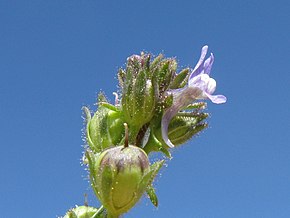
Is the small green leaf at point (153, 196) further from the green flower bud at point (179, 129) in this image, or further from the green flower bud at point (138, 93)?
the green flower bud at point (138, 93)

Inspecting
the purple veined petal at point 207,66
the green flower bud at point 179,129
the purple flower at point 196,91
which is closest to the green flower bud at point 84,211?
the green flower bud at point 179,129

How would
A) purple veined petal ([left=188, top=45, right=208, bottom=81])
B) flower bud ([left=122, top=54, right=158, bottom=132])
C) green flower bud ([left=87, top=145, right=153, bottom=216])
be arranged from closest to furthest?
green flower bud ([left=87, top=145, right=153, bottom=216]) < flower bud ([left=122, top=54, right=158, bottom=132]) < purple veined petal ([left=188, top=45, right=208, bottom=81])

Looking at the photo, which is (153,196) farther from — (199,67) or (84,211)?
(199,67)

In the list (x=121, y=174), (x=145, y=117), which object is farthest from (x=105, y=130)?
(x=121, y=174)

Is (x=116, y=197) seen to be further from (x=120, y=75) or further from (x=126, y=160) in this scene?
(x=120, y=75)

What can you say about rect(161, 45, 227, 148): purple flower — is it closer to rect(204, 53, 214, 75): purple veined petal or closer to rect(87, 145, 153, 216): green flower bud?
rect(204, 53, 214, 75): purple veined petal

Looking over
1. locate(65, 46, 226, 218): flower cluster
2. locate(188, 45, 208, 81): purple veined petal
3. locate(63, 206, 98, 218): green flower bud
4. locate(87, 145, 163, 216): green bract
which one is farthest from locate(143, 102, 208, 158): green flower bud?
locate(63, 206, 98, 218): green flower bud

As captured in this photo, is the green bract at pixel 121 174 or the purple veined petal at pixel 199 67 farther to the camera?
the purple veined petal at pixel 199 67
